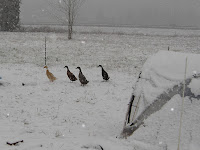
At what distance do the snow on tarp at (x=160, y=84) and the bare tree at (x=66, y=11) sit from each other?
80.5 feet

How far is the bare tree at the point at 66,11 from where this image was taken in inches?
1089

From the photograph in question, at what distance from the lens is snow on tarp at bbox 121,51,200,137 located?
4000 millimetres

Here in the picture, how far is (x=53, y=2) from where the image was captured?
30.6 meters

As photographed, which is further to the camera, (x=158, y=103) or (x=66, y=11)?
(x=66, y=11)

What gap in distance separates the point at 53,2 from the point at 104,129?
2858 centimetres

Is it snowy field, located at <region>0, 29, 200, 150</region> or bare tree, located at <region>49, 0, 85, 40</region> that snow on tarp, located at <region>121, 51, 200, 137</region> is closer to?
snowy field, located at <region>0, 29, 200, 150</region>

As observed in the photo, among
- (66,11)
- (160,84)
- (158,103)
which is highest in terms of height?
(66,11)

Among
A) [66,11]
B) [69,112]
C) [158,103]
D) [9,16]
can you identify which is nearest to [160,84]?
[158,103]

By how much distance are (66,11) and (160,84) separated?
1032 inches

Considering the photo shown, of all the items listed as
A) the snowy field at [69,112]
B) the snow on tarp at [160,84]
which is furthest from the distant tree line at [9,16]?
the snow on tarp at [160,84]

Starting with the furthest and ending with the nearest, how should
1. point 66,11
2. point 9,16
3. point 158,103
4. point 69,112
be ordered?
point 9,16
point 66,11
point 69,112
point 158,103

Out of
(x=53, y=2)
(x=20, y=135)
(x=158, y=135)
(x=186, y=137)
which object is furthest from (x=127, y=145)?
(x=53, y=2)

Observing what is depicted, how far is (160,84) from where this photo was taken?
13.9ft

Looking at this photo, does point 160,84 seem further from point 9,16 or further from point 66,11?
point 9,16
